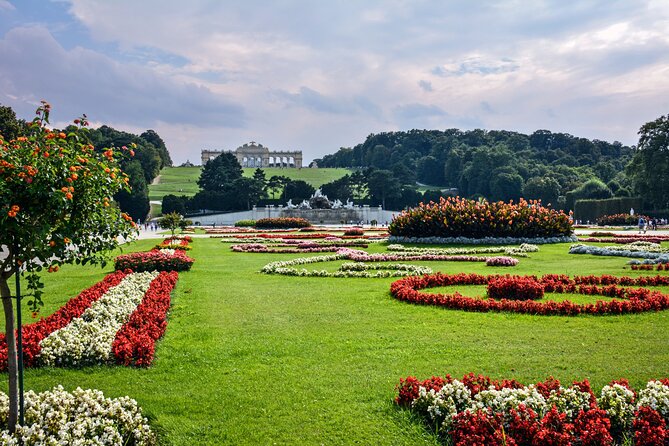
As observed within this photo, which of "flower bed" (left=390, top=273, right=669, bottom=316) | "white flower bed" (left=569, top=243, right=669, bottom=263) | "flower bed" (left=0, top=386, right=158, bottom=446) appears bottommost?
"flower bed" (left=0, top=386, right=158, bottom=446)

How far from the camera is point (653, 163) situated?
165ft

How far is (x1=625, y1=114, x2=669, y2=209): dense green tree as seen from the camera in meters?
50.2

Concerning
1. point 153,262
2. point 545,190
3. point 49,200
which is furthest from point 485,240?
point 545,190

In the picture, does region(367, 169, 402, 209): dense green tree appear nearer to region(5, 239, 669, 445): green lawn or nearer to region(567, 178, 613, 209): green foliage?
region(567, 178, 613, 209): green foliage

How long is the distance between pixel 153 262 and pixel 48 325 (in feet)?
22.8

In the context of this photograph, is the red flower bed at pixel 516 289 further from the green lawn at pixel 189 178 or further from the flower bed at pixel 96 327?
the green lawn at pixel 189 178

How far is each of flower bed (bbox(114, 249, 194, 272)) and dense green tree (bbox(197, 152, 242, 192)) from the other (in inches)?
2521

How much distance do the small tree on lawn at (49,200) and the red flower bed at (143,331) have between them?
76.1 inches

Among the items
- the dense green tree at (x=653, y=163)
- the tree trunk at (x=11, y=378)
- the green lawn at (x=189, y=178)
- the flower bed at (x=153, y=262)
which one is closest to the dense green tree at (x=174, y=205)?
the green lawn at (x=189, y=178)

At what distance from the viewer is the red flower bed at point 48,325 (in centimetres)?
675

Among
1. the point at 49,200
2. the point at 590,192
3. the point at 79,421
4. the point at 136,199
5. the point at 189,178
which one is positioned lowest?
the point at 79,421

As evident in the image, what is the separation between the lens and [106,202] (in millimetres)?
4848

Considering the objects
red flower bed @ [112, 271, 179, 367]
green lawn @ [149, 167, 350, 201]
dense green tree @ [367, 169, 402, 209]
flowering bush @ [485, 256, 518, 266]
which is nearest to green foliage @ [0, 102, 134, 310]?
red flower bed @ [112, 271, 179, 367]

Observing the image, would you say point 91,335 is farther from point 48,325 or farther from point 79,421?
point 79,421
